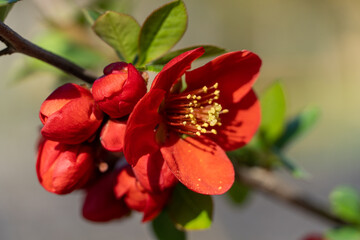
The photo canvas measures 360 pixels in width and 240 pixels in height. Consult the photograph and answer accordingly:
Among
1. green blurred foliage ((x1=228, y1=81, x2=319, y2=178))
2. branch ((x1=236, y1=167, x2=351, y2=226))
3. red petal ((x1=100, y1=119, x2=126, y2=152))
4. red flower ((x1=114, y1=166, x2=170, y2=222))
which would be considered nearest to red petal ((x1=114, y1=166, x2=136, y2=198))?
red flower ((x1=114, y1=166, x2=170, y2=222))

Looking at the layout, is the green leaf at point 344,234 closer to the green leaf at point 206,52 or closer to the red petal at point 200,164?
the red petal at point 200,164

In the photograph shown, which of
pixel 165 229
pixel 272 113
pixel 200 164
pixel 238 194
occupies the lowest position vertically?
pixel 238 194

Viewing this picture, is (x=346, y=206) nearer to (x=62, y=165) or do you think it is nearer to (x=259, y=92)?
(x=62, y=165)

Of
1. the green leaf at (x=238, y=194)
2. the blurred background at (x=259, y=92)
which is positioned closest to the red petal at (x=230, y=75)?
the green leaf at (x=238, y=194)

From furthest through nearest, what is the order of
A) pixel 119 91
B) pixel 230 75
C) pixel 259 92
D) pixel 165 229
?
1. pixel 259 92
2. pixel 165 229
3. pixel 230 75
4. pixel 119 91

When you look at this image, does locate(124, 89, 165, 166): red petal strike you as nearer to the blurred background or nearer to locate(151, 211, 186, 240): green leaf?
locate(151, 211, 186, 240): green leaf

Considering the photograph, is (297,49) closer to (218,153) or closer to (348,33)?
(348,33)

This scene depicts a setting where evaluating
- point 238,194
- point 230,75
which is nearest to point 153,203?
point 230,75
